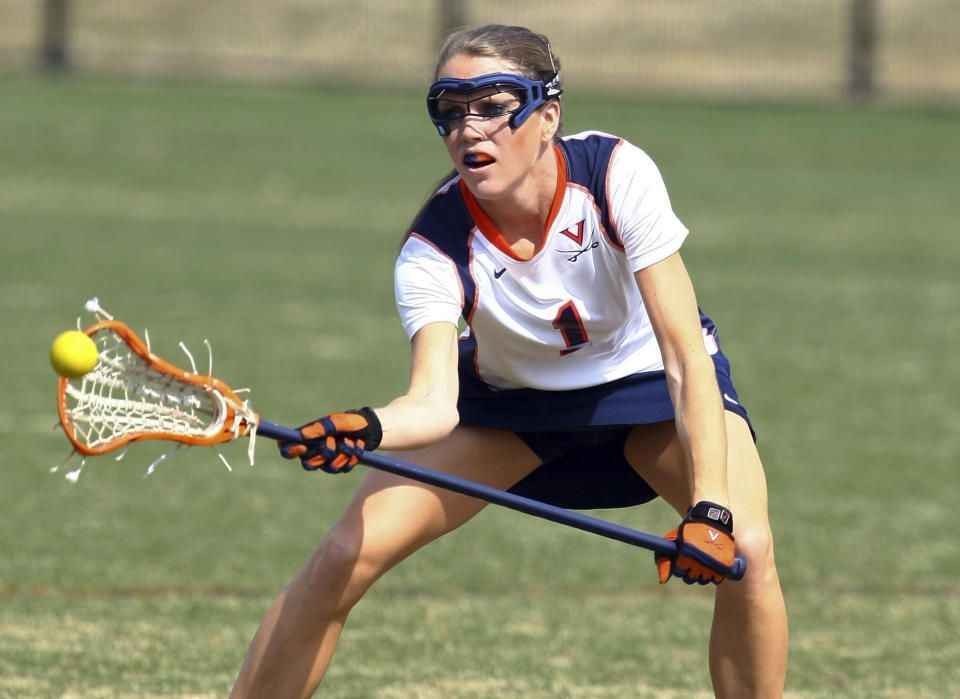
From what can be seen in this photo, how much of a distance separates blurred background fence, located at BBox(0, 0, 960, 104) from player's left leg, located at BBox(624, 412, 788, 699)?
21202mm

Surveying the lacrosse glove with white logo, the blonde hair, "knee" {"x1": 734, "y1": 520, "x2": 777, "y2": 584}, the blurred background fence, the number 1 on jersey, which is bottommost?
"knee" {"x1": 734, "y1": 520, "x2": 777, "y2": 584}

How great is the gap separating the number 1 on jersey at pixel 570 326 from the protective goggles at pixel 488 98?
0.50 m

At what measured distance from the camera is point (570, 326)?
3.97 meters

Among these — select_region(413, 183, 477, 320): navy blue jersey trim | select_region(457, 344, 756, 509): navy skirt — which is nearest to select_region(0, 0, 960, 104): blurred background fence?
select_region(457, 344, 756, 509): navy skirt

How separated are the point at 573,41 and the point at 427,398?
25.4 meters

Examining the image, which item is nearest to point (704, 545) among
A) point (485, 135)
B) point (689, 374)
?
point (689, 374)

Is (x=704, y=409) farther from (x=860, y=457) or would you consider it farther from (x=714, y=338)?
(x=860, y=457)

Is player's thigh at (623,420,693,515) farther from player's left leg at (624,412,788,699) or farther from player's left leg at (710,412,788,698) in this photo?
player's left leg at (710,412,788,698)

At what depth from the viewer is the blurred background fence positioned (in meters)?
25.0

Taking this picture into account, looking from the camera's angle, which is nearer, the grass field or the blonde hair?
the blonde hair

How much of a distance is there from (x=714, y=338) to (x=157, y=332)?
6.66m

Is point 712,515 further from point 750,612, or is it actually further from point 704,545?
point 750,612

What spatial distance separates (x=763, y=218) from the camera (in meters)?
16.5

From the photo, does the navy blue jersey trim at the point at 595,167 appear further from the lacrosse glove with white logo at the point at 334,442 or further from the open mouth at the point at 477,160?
the lacrosse glove with white logo at the point at 334,442
